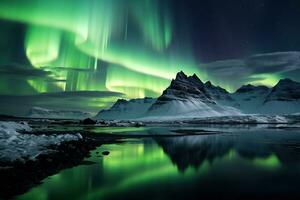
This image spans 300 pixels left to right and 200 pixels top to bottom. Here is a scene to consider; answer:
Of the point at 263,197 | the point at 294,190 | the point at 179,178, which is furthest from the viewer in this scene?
the point at 179,178

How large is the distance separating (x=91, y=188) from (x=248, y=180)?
10.9 m

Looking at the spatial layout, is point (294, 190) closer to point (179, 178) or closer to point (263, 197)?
point (263, 197)

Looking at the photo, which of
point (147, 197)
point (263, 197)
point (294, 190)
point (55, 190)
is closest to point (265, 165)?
point (294, 190)

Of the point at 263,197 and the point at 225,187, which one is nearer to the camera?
the point at 263,197

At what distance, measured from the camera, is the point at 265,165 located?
28.5 meters

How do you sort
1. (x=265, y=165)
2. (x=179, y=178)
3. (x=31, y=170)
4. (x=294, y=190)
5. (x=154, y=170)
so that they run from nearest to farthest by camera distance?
(x=294, y=190), (x=31, y=170), (x=179, y=178), (x=154, y=170), (x=265, y=165)

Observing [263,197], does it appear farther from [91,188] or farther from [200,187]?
[91,188]

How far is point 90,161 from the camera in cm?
2952

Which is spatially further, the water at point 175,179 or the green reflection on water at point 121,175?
the green reflection on water at point 121,175

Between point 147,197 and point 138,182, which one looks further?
point 138,182

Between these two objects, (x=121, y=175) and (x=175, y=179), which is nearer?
(x=175, y=179)

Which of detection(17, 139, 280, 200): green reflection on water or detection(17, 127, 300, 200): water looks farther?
detection(17, 139, 280, 200): green reflection on water

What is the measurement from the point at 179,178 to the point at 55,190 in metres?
9.13

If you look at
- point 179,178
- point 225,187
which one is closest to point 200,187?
point 225,187
